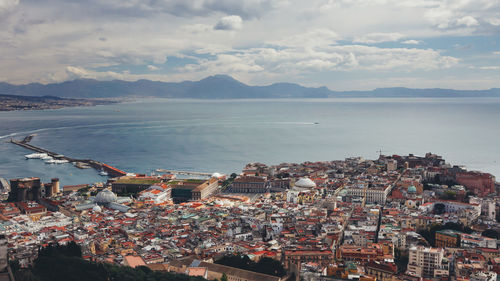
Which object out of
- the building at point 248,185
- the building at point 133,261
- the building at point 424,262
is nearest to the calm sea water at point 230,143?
the building at point 248,185

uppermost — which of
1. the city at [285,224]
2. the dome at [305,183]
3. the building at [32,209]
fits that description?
the dome at [305,183]

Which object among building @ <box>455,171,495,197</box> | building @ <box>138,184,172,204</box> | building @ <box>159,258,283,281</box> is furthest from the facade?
building @ <box>455,171,495,197</box>

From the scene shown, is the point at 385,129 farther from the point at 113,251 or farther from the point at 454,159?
the point at 113,251

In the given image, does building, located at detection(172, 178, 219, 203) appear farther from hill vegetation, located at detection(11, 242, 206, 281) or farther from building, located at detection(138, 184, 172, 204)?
hill vegetation, located at detection(11, 242, 206, 281)

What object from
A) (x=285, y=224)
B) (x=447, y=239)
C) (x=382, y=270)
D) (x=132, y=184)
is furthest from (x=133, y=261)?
(x=132, y=184)

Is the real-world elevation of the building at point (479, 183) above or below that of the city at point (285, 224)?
above

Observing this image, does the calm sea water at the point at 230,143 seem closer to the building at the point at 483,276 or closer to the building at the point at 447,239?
the building at the point at 447,239
